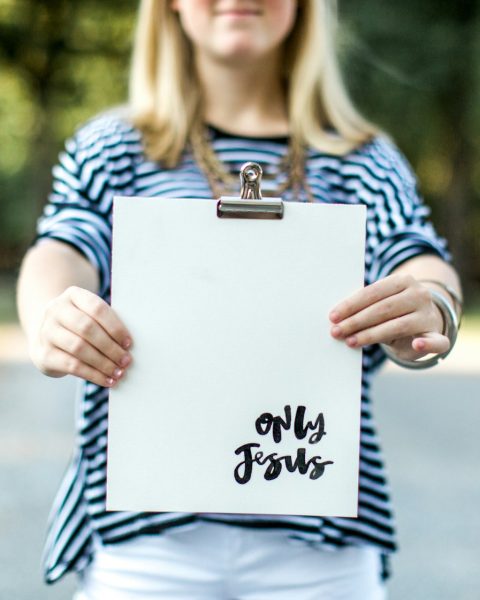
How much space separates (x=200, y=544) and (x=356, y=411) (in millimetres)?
331

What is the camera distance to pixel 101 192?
4.27ft

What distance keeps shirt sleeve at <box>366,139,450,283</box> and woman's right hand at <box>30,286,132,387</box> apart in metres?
0.43

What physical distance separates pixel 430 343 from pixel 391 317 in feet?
0.20

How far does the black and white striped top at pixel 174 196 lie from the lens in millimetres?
1251

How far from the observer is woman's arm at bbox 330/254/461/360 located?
1.01 metres

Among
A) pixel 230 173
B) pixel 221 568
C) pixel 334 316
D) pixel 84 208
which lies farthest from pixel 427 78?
pixel 334 316

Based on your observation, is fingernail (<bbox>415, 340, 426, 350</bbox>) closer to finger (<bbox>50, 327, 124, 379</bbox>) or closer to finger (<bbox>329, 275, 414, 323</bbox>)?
finger (<bbox>329, 275, 414, 323</bbox>)

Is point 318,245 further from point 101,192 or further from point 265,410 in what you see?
point 101,192

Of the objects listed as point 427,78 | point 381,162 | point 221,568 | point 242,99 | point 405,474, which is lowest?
point 221,568

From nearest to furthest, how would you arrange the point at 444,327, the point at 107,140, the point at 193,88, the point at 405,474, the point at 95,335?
the point at 95,335 → the point at 444,327 → the point at 107,140 → the point at 193,88 → the point at 405,474

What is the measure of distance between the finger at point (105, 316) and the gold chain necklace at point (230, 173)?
14.2 inches

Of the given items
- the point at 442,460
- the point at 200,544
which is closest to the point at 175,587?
the point at 200,544

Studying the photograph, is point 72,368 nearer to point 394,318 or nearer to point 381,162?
point 394,318

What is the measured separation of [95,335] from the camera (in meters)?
0.99
